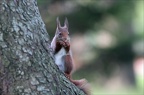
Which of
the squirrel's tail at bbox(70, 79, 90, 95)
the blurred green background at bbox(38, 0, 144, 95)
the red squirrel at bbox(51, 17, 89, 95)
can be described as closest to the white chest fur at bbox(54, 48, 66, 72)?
the red squirrel at bbox(51, 17, 89, 95)

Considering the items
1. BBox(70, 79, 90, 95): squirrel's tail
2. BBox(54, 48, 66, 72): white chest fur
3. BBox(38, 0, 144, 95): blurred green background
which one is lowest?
BBox(70, 79, 90, 95): squirrel's tail

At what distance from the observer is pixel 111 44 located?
39.5ft

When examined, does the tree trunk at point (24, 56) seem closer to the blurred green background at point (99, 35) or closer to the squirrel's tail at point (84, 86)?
the squirrel's tail at point (84, 86)

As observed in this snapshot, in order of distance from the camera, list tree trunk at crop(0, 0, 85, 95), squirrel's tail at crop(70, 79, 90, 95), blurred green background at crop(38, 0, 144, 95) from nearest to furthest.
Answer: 1. tree trunk at crop(0, 0, 85, 95)
2. squirrel's tail at crop(70, 79, 90, 95)
3. blurred green background at crop(38, 0, 144, 95)

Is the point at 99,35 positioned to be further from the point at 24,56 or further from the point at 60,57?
the point at 24,56

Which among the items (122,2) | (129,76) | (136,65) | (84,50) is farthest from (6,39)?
(136,65)

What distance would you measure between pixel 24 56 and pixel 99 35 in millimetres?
8663

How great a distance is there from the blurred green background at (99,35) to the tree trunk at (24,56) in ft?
19.3

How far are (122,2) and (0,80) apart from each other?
7.90m

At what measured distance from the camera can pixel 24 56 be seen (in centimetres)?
324

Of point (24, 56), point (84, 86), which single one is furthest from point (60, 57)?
point (24, 56)

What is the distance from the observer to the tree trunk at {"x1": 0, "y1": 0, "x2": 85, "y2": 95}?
10.5 feet

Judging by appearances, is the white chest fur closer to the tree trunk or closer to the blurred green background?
the tree trunk

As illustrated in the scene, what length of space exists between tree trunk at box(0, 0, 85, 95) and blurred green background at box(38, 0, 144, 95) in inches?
231
